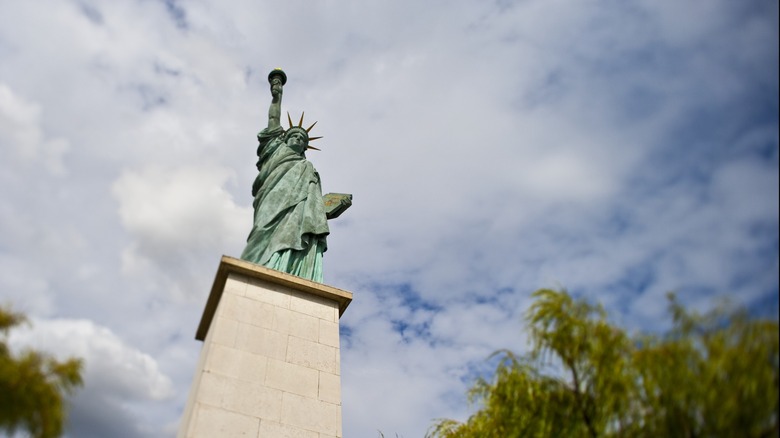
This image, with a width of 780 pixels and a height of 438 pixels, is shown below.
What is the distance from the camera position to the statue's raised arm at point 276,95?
13.5 metres

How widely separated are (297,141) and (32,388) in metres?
8.70

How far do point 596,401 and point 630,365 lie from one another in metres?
0.56

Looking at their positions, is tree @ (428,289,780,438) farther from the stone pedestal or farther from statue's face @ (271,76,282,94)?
statue's face @ (271,76,282,94)

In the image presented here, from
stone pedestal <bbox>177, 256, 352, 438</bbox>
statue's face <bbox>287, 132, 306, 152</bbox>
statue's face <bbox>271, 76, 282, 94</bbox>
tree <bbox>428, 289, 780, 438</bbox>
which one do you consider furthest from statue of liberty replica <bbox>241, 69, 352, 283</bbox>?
tree <bbox>428, 289, 780, 438</bbox>

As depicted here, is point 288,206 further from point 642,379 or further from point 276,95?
point 642,379

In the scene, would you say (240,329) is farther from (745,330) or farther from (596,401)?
(745,330)

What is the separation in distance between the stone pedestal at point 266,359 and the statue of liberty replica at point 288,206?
3.45 feet

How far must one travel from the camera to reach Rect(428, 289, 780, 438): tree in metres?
4.78

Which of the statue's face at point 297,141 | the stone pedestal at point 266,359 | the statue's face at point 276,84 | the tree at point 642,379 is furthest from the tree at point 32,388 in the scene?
the statue's face at point 276,84

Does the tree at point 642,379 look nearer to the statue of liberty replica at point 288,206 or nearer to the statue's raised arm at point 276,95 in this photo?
the statue of liberty replica at point 288,206

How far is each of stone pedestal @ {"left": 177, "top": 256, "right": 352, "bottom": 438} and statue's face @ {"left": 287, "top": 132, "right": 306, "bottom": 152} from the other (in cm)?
445

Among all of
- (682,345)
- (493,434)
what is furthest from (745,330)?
(493,434)

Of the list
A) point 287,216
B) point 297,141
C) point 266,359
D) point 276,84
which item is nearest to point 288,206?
point 287,216

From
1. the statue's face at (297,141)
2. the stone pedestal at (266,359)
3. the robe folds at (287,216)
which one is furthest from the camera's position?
the statue's face at (297,141)
